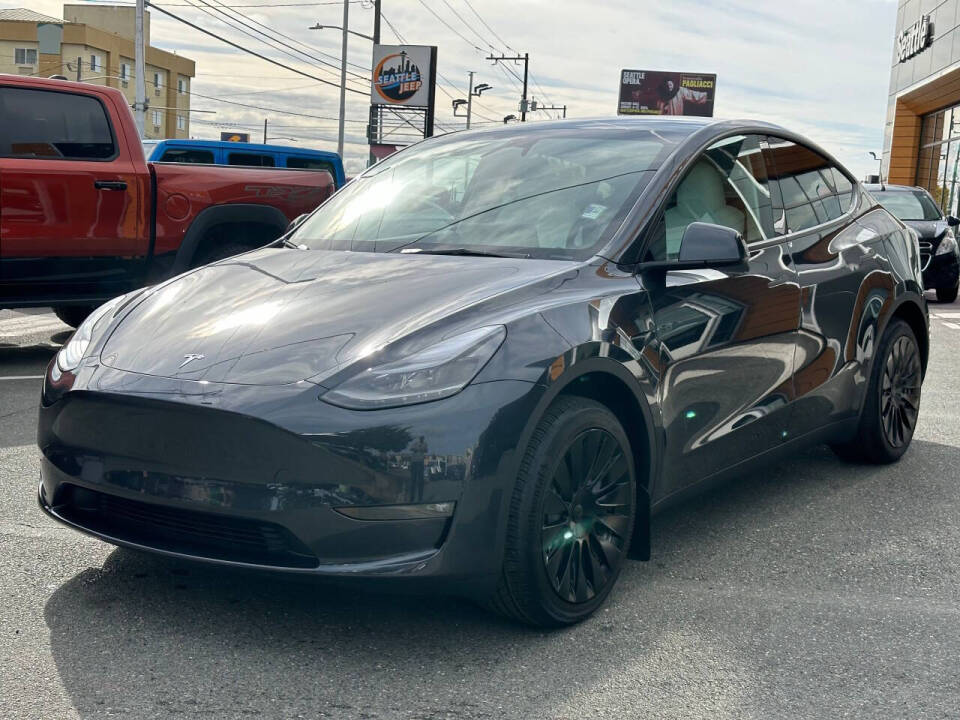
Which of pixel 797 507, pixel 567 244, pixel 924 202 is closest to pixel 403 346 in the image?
pixel 567 244

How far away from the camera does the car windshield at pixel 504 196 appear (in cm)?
406

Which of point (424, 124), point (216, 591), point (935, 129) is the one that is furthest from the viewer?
point (424, 124)

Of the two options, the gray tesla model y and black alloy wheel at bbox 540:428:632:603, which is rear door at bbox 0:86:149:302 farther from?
black alloy wheel at bbox 540:428:632:603

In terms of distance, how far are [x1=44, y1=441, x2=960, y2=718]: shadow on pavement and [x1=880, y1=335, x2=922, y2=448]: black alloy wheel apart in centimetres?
131

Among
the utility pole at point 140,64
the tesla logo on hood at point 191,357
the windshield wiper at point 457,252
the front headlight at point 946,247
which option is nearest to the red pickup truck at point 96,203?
the windshield wiper at point 457,252

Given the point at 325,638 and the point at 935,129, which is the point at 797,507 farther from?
the point at 935,129

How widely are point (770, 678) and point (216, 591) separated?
169 centimetres

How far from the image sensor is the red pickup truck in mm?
8148

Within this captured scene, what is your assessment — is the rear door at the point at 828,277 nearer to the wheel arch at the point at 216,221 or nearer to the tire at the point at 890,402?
the tire at the point at 890,402

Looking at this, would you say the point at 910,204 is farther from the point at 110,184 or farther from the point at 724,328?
the point at 724,328

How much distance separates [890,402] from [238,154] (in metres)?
13.5

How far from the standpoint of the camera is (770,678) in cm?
321

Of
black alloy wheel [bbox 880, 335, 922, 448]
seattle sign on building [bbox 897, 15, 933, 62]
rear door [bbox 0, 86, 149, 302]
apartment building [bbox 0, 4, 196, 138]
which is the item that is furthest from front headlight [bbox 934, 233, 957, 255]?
apartment building [bbox 0, 4, 196, 138]

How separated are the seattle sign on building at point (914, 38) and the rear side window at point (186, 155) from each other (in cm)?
2492
